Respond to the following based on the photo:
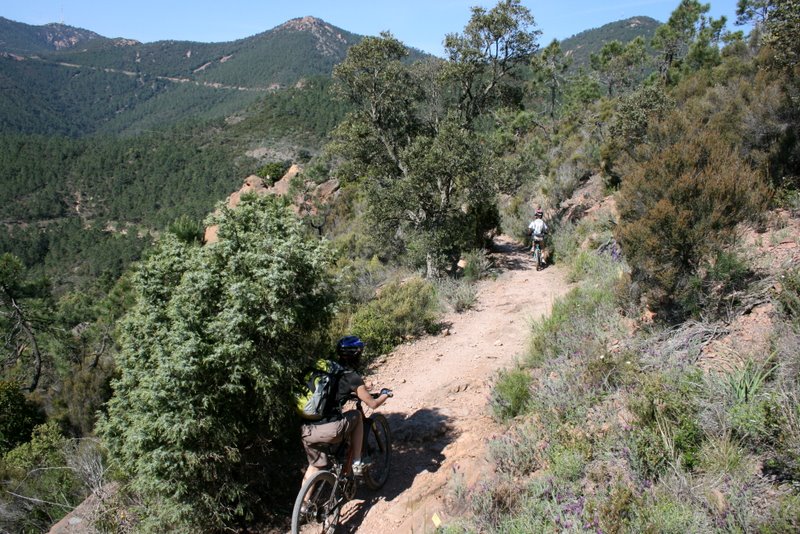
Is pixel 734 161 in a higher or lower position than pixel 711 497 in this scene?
higher

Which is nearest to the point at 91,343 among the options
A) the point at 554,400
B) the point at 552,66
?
the point at 554,400

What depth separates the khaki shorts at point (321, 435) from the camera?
11.8 feet

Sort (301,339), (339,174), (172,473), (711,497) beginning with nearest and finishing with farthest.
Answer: (711,497) → (172,473) → (301,339) → (339,174)

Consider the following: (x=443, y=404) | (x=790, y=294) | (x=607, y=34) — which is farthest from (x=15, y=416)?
(x=607, y=34)

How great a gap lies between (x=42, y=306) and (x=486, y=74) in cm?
1764

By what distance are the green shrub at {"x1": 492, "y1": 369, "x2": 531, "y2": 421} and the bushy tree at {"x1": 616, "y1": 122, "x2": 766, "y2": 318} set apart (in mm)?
1675

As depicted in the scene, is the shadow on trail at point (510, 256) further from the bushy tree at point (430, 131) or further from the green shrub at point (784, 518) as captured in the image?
the green shrub at point (784, 518)

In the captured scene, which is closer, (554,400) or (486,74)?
(554,400)

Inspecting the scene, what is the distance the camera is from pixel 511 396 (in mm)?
4578

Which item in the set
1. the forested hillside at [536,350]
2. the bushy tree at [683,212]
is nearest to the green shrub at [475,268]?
the forested hillside at [536,350]

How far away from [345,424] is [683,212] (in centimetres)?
370

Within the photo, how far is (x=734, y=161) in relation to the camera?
4.74m

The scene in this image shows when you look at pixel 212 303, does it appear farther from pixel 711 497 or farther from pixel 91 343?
pixel 91 343

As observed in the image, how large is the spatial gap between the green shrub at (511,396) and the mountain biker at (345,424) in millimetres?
1365
